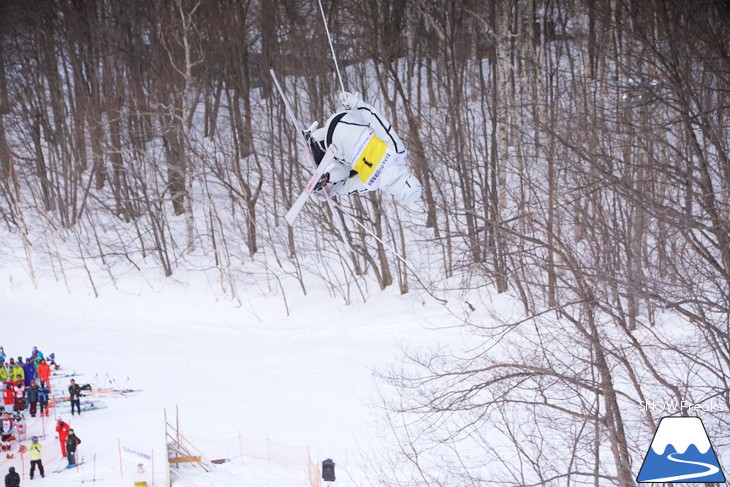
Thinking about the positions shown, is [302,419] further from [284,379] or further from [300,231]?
[300,231]

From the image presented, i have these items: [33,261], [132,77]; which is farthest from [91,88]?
[33,261]

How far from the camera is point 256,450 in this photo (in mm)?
14289

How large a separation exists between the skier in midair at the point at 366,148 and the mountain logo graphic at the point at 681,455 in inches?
147

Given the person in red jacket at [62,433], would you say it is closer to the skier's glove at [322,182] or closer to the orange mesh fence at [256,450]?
the orange mesh fence at [256,450]

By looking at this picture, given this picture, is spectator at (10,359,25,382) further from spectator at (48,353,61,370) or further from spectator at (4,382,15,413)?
spectator at (48,353,61,370)

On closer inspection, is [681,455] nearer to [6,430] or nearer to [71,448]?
[71,448]

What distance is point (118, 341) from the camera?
916 inches

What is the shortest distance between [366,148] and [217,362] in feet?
50.5

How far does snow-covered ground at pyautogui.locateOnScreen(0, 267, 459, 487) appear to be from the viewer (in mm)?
14000

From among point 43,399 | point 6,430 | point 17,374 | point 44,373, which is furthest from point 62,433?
point 17,374

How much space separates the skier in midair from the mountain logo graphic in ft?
12.3

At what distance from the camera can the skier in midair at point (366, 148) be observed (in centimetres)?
557

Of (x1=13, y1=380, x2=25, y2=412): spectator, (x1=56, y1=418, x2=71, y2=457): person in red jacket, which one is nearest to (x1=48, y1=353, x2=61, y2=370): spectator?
(x1=13, y1=380, x2=25, y2=412): spectator

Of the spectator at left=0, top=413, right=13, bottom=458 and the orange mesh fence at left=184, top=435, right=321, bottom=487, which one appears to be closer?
the orange mesh fence at left=184, top=435, right=321, bottom=487
